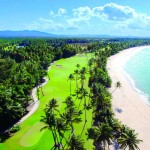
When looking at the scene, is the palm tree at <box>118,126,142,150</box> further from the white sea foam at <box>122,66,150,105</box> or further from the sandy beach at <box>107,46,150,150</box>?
the white sea foam at <box>122,66,150,105</box>

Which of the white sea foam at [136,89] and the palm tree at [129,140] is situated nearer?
the palm tree at [129,140]

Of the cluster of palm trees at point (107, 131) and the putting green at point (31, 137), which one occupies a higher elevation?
the cluster of palm trees at point (107, 131)

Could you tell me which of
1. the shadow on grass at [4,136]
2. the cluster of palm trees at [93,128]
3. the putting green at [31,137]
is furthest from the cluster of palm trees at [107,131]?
the shadow on grass at [4,136]

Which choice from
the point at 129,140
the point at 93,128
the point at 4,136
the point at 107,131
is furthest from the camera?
the point at 4,136

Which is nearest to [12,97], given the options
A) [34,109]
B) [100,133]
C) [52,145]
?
[34,109]

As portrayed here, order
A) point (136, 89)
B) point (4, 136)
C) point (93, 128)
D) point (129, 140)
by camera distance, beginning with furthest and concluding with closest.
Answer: point (136, 89) → point (4, 136) → point (93, 128) → point (129, 140)

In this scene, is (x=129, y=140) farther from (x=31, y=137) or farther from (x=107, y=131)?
(x=31, y=137)

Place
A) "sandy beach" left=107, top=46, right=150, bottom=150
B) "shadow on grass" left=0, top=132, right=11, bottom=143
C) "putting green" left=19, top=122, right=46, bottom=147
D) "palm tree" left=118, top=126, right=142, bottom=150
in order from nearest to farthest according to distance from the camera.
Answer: "palm tree" left=118, top=126, right=142, bottom=150
"putting green" left=19, top=122, right=46, bottom=147
"shadow on grass" left=0, top=132, right=11, bottom=143
"sandy beach" left=107, top=46, right=150, bottom=150

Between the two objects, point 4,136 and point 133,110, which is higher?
point 4,136

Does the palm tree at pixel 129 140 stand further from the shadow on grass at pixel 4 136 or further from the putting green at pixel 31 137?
the shadow on grass at pixel 4 136

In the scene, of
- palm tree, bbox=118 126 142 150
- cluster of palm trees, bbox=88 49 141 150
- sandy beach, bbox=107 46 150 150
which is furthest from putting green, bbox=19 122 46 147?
sandy beach, bbox=107 46 150 150

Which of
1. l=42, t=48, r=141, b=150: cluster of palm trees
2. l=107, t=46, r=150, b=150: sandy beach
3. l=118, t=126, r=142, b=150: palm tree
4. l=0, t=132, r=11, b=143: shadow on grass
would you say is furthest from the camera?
l=107, t=46, r=150, b=150: sandy beach

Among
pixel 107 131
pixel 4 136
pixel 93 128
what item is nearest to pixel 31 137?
pixel 4 136
